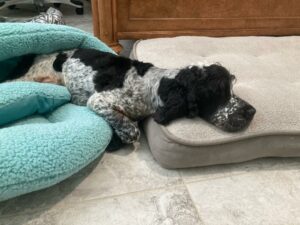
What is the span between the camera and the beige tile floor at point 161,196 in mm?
1030

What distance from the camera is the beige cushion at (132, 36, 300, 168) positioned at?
3.78 ft

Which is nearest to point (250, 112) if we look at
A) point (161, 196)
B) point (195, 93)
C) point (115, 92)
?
point (195, 93)

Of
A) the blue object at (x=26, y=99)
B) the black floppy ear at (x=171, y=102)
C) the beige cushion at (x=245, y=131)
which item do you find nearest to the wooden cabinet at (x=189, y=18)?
the beige cushion at (x=245, y=131)

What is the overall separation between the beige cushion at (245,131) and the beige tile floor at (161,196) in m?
0.06

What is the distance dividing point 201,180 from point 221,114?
254 mm

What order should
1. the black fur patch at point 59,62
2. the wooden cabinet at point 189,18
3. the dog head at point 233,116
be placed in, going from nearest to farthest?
the dog head at point 233,116, the black fur patch at point 59,62, the wooden cabinet at point 189,18

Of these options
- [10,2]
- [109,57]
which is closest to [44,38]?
[109,57]

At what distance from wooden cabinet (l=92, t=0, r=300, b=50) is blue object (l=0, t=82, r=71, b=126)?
61 cm

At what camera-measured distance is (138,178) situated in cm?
118

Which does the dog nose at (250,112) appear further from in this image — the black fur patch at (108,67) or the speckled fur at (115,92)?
the black fur patch at (108,67)

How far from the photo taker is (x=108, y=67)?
4.53 feet

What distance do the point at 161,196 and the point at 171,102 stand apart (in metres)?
0.33

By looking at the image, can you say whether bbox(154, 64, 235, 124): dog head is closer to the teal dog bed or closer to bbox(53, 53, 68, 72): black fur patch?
the teal dog bed

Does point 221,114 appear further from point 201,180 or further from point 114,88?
point 114,88
